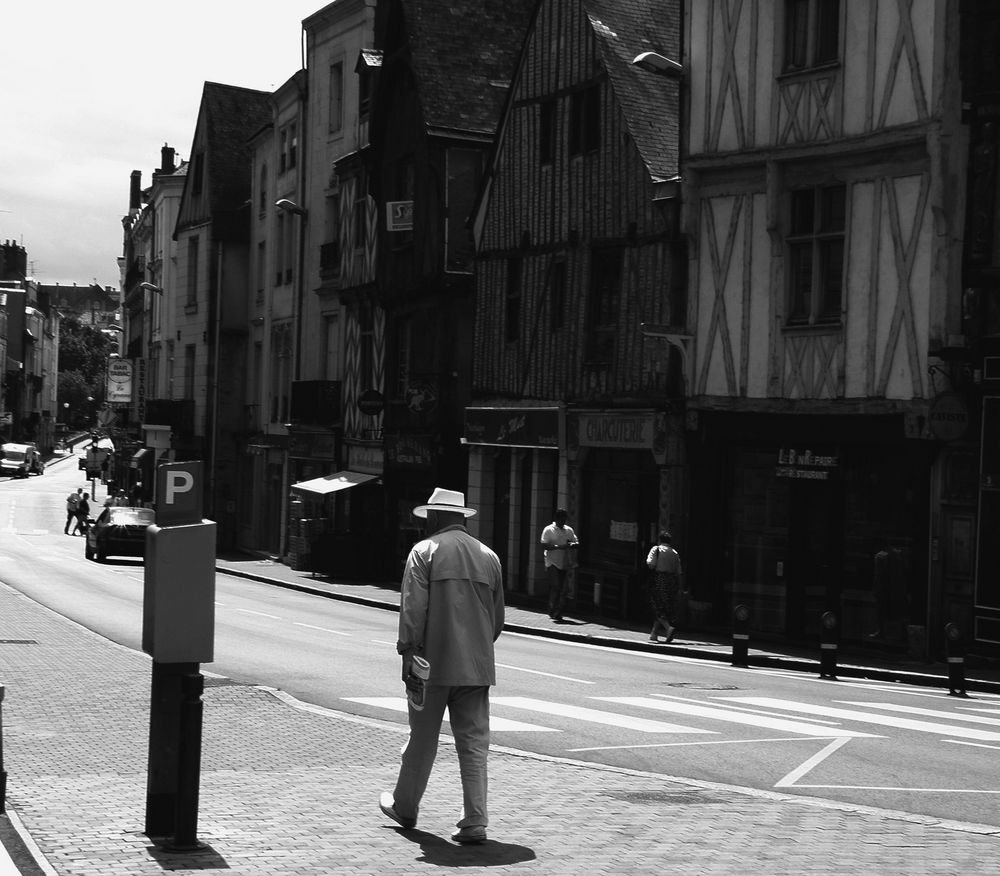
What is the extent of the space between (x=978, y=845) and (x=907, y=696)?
9.43 metres

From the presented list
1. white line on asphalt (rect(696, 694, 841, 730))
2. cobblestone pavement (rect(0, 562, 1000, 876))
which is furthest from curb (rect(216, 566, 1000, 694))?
cobblestone pavement (rect(0, 562, 1000, 876))

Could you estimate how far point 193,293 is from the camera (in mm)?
59812

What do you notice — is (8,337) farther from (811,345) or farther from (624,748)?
(624,748)

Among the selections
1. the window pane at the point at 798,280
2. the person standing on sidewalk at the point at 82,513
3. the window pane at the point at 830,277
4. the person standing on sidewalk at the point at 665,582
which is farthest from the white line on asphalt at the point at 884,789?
the person standing on sidewalk at the point at 82,513

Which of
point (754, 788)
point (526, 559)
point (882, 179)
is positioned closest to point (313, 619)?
point (526, 559)

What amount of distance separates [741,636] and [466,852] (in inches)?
535

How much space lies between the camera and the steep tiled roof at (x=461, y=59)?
3706 centimetres

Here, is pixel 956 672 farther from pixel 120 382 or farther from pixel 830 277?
pixel 120 382

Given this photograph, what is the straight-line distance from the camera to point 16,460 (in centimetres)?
11475

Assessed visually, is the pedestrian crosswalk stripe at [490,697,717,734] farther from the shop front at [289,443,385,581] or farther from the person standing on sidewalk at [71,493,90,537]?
→ the person standing on sidewalk at [71,493,90,537]

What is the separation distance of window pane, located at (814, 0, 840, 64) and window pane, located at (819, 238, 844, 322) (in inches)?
108

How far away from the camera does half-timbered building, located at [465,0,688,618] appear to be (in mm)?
27984

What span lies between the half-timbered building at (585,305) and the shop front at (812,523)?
0.84 meters

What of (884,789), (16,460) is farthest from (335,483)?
(16,460)
